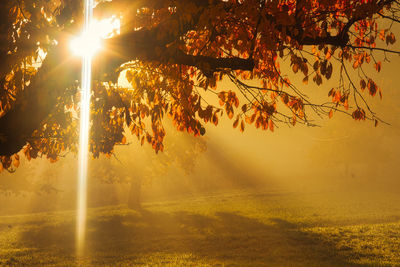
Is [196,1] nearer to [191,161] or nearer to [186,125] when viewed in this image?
[186,125]

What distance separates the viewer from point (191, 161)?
39.2 meters

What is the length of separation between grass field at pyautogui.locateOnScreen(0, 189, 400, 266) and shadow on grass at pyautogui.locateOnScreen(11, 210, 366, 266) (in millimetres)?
33

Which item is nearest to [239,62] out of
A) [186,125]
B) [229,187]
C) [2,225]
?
[186,125]

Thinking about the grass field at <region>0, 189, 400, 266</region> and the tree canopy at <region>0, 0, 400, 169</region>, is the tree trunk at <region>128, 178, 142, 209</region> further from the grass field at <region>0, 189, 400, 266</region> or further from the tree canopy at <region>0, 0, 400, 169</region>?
the tree canopy at <region>0, 0, 400, 169</region>

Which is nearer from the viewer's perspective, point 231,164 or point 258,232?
point 258,232

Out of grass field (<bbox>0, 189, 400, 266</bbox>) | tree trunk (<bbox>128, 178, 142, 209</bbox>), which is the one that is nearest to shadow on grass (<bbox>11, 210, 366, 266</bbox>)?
grass field (<bbox>0, 189, 400, 266</bbox>)

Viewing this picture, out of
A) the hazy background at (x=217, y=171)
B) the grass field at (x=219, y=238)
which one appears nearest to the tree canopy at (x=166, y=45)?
the grass field at (x=219, y=238)

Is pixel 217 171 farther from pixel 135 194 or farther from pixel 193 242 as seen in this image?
pixel 193 242

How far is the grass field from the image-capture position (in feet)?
50.4

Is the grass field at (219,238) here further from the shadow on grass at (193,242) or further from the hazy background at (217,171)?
the hazy background at (217,171)

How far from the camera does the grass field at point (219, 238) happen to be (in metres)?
15.4

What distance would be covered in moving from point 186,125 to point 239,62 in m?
1.92

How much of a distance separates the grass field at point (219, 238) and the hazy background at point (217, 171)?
7.81 m

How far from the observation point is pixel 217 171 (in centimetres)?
7125
